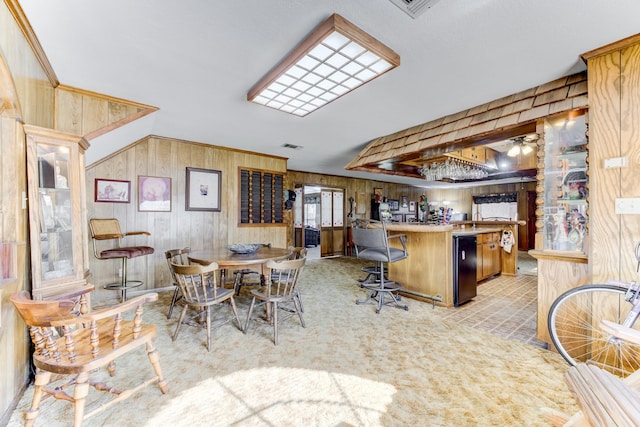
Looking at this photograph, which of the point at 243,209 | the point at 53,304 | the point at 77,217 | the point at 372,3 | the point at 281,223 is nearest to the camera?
the point at 53,304

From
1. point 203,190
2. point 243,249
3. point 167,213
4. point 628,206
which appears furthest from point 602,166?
point 167,213

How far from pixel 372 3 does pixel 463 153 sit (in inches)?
157

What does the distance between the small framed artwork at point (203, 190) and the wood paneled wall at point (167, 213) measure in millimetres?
83

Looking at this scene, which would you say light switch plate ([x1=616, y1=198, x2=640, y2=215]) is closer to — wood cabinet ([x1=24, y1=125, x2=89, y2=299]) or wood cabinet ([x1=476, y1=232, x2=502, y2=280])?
wood cabinet ([x1=476, y1=232, x2=502, y2=280])

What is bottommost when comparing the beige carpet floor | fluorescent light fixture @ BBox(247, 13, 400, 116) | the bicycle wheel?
the beige carpet floor

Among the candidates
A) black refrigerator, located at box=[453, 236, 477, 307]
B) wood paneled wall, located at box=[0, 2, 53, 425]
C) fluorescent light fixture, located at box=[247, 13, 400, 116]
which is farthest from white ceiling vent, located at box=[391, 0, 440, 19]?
black refrigerator, located at box=[453, 236, 477, 307]

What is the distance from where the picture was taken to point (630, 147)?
6.22 feet

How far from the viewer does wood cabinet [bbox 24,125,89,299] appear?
1799 mm

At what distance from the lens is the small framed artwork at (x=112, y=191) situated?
375cm

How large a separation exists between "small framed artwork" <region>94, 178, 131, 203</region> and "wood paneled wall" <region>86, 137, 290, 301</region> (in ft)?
0.18

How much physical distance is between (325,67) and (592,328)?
294 centimetres

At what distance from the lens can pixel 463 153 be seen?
4766 millimetres

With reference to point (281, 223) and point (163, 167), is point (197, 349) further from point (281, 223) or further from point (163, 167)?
point (281, 223)

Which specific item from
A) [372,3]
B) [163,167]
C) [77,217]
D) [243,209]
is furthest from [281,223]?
[372,3]
